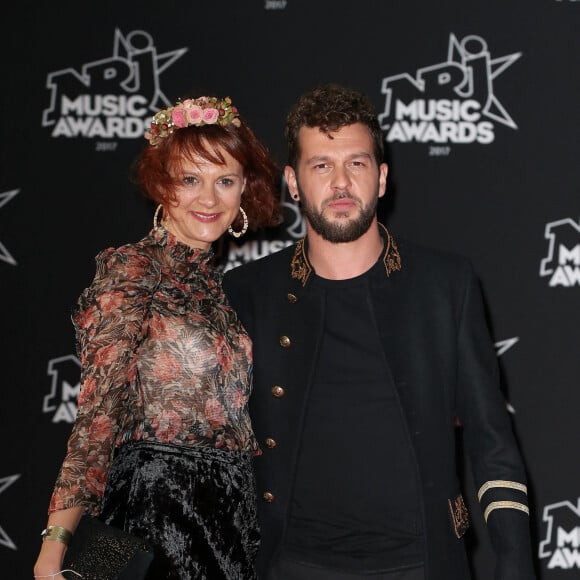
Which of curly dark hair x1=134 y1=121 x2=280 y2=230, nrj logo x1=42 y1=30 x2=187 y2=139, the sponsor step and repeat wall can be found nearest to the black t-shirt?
curly dark hair x1=134 y1=121 x2=280 y2=230

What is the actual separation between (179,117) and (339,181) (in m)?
0.69

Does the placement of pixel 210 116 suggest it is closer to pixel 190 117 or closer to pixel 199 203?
pixel 190 117

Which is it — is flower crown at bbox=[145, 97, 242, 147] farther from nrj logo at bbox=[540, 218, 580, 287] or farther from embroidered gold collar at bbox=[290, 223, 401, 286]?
nrj logo at bbox=[540, 218, 580, 287]

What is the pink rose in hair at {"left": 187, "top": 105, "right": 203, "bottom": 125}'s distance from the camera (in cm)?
329

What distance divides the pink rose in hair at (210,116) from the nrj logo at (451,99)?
1536 mm

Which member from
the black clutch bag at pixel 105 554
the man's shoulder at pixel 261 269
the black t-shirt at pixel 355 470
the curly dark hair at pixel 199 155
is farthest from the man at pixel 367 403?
the black clutch bag at pixel 105 554

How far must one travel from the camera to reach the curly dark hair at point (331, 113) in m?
3.11

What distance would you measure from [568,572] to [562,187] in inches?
78.0

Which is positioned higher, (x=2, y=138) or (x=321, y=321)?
(x=2, y=138)

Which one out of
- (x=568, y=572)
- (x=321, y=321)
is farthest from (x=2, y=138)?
(x=568, y=572)

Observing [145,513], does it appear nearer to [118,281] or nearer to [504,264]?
[118,281]

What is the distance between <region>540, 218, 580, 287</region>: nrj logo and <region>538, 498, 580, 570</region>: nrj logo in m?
1.14

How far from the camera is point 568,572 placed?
4.59m

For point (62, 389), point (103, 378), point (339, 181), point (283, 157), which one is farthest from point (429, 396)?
point (62, 389)
